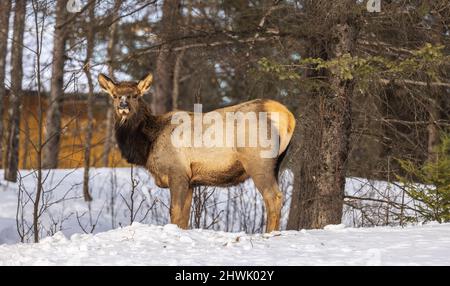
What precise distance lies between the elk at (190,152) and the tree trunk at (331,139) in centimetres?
183

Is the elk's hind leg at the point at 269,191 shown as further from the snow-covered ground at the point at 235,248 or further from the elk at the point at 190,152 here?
the snow-covered ground at the point at 235,248

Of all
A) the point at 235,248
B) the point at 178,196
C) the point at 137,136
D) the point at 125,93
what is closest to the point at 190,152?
the point at 178,196

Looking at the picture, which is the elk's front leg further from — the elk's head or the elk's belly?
the elk's head

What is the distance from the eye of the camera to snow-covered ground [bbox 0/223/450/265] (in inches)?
276

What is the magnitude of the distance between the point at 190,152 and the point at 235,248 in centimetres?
281

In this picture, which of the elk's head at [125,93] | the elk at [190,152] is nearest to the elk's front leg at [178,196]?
the elk at [190,152]

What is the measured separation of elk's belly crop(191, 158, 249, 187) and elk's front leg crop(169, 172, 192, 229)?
184 millimetres

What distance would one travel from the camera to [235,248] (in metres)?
7.56

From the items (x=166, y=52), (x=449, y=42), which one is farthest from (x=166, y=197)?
(x=449, y=42)

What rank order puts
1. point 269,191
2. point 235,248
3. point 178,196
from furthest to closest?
point 178,196 → point 269,191 → point 235,248

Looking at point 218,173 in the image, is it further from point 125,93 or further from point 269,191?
point 125,93

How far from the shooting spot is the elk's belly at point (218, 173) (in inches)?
392

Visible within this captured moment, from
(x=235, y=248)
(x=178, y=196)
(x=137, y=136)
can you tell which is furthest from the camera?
(x=137, y=136)

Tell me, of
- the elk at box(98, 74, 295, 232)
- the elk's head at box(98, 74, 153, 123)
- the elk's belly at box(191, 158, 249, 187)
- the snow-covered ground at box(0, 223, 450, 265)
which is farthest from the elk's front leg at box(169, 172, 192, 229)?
the snow-covered ground at box(0, 223, 450, 265)
